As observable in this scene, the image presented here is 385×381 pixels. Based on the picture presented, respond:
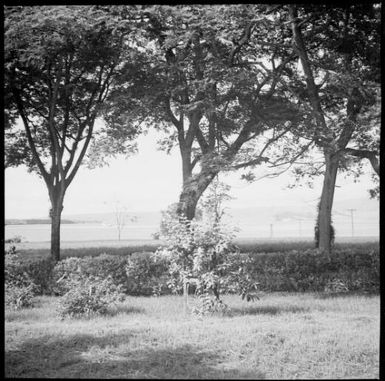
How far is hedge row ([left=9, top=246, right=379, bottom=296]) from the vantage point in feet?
30.1

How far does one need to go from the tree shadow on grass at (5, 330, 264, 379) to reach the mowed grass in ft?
0.04

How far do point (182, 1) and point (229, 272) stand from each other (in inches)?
182

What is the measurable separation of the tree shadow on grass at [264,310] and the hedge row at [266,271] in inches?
57.6

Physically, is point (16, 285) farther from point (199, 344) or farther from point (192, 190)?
point (192, 190)

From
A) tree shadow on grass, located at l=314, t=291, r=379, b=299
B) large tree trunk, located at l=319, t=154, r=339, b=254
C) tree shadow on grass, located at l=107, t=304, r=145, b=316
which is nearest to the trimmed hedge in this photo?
tree shadow on grass, located at l=314, t=291, r=379, b=299

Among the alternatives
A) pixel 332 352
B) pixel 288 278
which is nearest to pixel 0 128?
pixel 332 352

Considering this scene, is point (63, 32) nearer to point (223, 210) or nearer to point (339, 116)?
point (223, 210)

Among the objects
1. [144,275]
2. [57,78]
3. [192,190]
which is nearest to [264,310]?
[144,275]

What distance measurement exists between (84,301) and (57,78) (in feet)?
22.9

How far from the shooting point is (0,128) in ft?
16.5

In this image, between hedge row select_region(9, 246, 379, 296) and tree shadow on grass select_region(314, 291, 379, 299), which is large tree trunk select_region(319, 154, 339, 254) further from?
tree shadow on grass select_region(314, 291, 379, 299)

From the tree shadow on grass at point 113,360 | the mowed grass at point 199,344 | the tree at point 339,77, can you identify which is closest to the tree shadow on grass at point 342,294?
the mowed grass at point 199,344

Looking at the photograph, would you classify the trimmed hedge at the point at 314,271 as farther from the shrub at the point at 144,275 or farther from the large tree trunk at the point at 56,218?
the large tree trunk at the point at 56,218

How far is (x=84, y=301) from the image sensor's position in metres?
7.23
